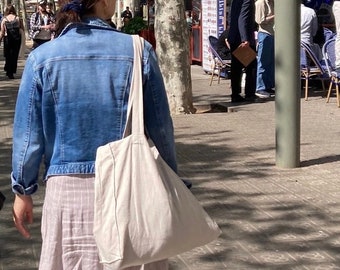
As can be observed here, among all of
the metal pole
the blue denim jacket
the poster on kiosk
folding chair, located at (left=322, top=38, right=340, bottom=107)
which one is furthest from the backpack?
the blue denim jacket

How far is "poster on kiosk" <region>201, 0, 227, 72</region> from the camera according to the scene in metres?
16.6

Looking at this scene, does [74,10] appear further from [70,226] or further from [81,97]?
[70,226]

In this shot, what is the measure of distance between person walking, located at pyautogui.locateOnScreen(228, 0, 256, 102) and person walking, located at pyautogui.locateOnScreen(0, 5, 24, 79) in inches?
307

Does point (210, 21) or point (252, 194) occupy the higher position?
point (210, 21)

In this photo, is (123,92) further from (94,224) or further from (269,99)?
(269,99)

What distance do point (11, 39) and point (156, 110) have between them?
17277 millimetres

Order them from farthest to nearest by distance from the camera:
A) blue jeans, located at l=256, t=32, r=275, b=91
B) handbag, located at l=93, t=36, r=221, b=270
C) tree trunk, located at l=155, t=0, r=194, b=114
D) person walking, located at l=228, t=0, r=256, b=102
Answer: blue jeans, located at l=256, t=32, r=275, b=91 → person walking, located at l=228, t=0, r=256, b=102 → tree trunk, located at l=155, t=0, r=194, b=114 → handbag, located at l=93, t=36, r=221, b=270

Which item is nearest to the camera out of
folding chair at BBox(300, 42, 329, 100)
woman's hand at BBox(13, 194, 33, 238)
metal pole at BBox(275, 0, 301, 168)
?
woman's hand at BBox(13, 194, 33, 238)

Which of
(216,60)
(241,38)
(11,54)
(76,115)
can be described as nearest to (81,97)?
(76,115)

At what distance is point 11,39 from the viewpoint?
1991 cm

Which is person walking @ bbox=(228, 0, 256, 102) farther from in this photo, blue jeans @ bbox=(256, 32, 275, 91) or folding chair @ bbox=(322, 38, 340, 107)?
folding chair @ bbox=(322, 38, 340, 107)

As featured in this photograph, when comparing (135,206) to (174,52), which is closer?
(135,206)

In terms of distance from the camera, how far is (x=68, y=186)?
10.3ft

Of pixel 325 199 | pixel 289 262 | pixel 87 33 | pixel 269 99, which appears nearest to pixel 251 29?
pixel 269 99
